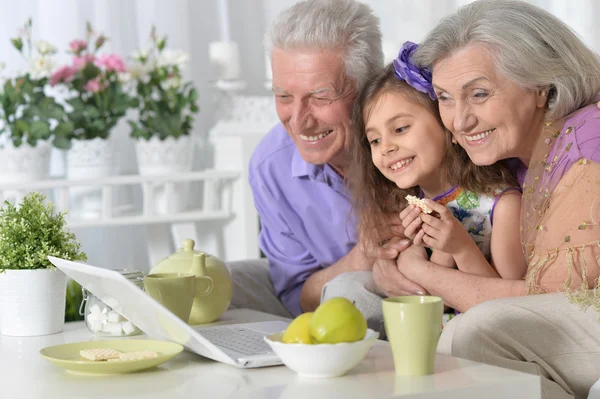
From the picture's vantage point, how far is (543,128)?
1.86 m

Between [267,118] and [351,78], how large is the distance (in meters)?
1.49

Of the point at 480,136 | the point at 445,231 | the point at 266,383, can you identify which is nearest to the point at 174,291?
the point at 266,383

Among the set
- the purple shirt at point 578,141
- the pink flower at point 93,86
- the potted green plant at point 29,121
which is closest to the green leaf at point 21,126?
the potted green plant at point 29,121

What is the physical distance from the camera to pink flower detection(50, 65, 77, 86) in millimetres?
3326

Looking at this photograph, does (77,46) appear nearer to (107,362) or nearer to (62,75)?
(62,75)

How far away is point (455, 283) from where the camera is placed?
1.93 meters

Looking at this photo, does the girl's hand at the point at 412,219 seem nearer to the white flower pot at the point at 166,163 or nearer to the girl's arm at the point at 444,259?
the girl's arm at the point at 444,259

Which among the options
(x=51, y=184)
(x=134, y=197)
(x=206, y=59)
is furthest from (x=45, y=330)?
(x=206, y=59)

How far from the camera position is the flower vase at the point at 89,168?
3406 mm

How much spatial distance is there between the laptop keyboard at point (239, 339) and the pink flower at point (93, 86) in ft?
6.09

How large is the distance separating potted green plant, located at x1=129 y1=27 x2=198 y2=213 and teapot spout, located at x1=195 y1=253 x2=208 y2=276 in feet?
5.49

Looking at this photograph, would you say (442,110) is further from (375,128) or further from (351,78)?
(351,78)

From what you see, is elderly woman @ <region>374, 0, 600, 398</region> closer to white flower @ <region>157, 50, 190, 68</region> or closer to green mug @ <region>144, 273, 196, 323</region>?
green mug @ <region>144, 273, 196, 323</region>

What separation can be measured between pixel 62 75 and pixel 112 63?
0.19m
